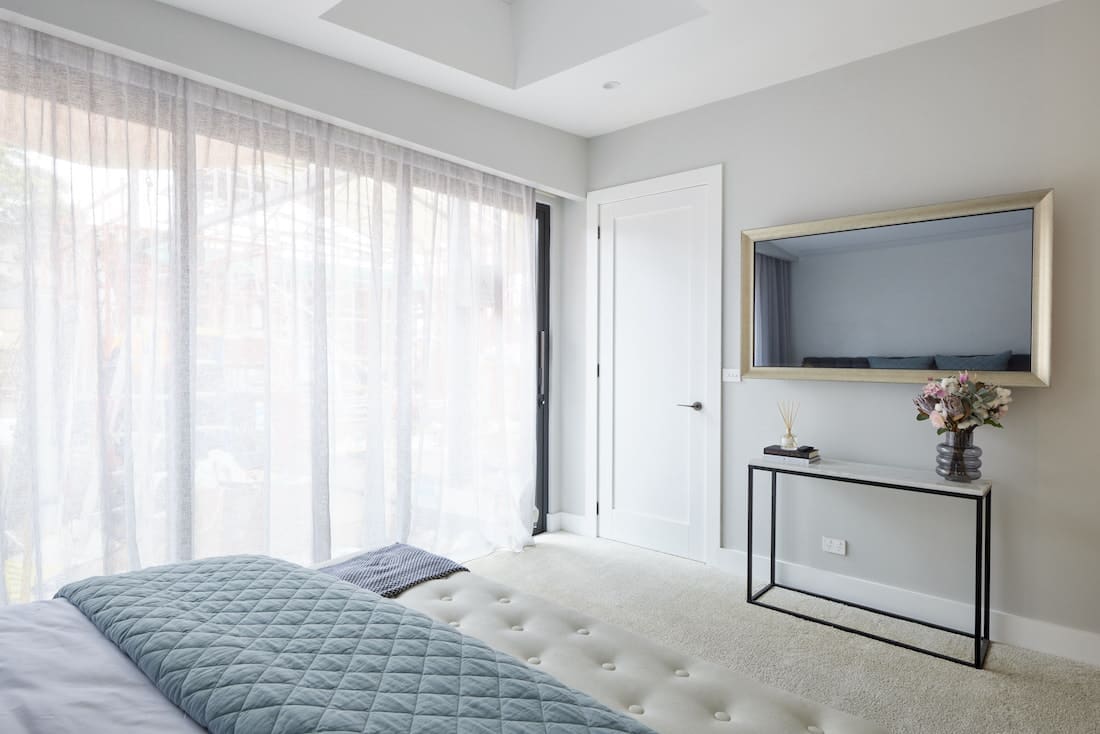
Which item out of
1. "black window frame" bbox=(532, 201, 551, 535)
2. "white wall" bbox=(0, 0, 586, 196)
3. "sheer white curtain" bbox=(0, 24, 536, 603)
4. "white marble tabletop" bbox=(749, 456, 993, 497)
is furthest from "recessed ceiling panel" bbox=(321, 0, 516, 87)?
"white marble tabletop" bbox=(749, 456, 993, 497)

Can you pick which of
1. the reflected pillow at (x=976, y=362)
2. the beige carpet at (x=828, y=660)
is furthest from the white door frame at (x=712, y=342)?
the reflected pillow at (x=976, y=362)

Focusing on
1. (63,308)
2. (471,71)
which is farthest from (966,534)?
(63,308)

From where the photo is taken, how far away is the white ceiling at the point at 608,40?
2.69 metres

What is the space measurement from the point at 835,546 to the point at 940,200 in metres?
1.73

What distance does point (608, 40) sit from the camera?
3.06 meters

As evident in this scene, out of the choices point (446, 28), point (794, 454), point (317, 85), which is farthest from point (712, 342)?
point (317, 85)

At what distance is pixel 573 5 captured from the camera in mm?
3176

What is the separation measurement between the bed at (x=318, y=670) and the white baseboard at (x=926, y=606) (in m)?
1.99

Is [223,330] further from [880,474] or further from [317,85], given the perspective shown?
Answer: [880,474]

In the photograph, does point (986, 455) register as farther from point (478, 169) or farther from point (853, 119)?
point (478, 169)

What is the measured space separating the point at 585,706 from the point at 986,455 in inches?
Answer: 98.3

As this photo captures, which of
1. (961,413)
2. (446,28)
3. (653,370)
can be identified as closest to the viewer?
(961,413)

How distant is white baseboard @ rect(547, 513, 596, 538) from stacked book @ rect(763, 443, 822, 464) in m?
1.53

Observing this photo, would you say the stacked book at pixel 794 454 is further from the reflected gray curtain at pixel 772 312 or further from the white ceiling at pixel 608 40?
the white ceiling at pixel 608 40
